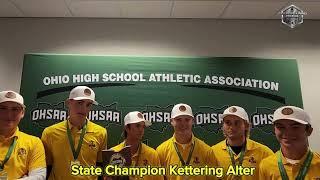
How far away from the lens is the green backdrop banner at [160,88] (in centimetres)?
400

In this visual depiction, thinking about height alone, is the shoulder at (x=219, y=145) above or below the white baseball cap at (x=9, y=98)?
below

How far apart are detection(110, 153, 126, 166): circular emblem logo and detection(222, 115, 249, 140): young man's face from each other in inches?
48.8

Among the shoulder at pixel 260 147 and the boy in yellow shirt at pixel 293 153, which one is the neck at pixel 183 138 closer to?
the shoulder at pixel 260 147

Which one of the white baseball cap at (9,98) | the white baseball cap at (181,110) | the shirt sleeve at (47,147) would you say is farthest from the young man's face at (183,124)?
the white baseball cap at (9,98)

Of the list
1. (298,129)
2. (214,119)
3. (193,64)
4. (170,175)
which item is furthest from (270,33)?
(170,175)

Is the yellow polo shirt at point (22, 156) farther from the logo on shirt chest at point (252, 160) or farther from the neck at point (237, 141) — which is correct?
the logo on shirt chest at point (252, 160)

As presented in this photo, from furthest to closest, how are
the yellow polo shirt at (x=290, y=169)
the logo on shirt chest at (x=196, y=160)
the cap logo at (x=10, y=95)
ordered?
the logo on shirt chest at (x=196, y=160) < the cap logo at (x=10, y=95) < the yellow polo shirt at (x=290, y=169)

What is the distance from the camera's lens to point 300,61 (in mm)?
4438

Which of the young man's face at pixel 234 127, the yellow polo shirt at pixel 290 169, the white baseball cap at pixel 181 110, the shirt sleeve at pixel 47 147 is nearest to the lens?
the yellow polo shirt at pixel 290 169

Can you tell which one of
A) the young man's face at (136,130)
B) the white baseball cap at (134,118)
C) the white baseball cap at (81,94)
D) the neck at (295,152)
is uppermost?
the white baseball cap at (81,94)

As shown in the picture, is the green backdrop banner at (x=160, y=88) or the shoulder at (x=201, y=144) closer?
the shoulder at (x=201, y=144)

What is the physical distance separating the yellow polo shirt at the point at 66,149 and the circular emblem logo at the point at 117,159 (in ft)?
1.41

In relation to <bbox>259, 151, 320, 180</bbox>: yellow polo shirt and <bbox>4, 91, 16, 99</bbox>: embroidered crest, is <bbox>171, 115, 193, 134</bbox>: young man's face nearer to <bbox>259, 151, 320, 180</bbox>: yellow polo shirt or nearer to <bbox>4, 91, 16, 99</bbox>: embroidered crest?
<bbox>259, 151, 320, 180</bbox>: yellow polo shirt

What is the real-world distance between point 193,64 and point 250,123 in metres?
1.02
